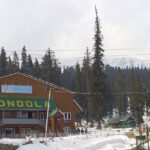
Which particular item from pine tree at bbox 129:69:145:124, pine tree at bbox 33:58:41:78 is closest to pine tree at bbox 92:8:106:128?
pine tree at bbox 129:69:145:124

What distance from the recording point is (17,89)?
77.7 m

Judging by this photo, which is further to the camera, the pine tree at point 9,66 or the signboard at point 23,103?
the pine tree at point 9,66

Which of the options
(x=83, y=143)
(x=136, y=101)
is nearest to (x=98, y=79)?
(x=136, y=101)

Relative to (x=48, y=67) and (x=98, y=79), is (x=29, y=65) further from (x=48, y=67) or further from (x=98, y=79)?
(x=98, y=79)

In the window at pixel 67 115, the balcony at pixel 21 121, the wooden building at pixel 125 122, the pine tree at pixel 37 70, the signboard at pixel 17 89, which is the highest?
the pine tree at pixel 37 70

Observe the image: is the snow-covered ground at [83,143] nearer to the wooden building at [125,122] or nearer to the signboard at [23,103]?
the signboard at [23,103]

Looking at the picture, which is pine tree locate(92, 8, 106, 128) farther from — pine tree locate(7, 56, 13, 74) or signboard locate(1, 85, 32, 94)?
pine tree locate(7, 56, 13, 74)

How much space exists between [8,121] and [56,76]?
46.8 meters

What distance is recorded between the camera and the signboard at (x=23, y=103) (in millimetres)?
76000

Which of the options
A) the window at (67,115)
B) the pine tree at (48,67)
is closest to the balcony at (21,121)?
the window at (67,115)

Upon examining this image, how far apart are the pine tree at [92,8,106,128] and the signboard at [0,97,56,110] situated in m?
8.73

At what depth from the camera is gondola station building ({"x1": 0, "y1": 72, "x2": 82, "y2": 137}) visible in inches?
3000

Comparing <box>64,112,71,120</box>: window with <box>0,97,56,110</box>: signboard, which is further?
<box>64,112,71,120</box>: window

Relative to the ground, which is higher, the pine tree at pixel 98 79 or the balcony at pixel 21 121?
the pine tree at pixel 98 79
